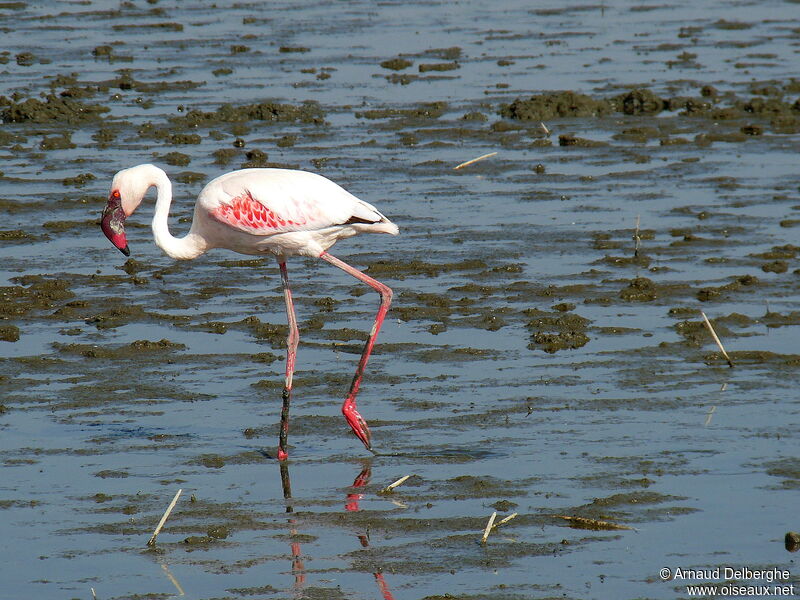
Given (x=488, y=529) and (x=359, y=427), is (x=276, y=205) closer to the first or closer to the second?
(x=359, y=427)

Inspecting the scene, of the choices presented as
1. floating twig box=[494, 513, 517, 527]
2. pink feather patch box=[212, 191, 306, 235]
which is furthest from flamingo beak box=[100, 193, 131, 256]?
floating twig box=[494, 513, 517, 527]

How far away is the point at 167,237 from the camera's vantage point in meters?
9.57

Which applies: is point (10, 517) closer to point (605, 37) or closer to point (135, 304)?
point (135, 304)

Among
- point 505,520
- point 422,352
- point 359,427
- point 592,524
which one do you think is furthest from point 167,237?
point 592,524

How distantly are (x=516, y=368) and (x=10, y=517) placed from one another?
3.77m

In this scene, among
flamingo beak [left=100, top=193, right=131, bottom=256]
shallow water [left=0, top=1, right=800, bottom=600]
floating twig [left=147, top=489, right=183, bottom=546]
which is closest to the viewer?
floating twig [left=147, top=489, right=183, bottom=546]

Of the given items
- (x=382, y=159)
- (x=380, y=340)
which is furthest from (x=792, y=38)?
(x=380, y=340)

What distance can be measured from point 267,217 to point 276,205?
3.7 inches

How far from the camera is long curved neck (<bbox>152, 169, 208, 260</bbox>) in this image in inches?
376

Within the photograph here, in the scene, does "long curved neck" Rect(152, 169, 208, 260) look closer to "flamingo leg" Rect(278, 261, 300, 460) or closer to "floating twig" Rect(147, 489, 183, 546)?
"flamingo leg" Rect(278, 261, 300, 460)

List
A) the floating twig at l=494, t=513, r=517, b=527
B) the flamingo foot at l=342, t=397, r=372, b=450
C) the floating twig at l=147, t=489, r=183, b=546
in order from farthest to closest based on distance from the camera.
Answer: the flamingo foot at l=342, t=397, r=372, b=450, the floating twig at l=494, t=513, r=517, b=527, the floating twig at l=147, t=489, r=183, b=546

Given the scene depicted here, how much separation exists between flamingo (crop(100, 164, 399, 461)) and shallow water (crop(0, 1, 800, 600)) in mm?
881

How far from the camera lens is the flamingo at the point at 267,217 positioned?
9.27 metres

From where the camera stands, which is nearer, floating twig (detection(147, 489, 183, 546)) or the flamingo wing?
floating twig (detection(147, 489, 183, 546))
